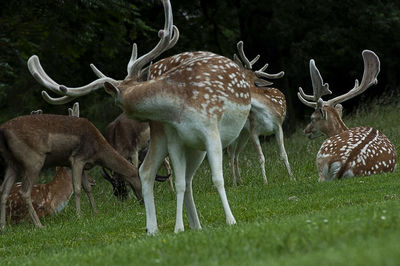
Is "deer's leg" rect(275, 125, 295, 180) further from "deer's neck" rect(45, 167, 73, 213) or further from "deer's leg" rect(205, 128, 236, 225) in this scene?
"deer's leg" rect(205, 128, 236, 225)

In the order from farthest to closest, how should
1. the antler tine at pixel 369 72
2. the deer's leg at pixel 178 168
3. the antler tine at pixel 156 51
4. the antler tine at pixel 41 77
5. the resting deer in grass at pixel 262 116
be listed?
the resting deer in grass at pixel 262 116, the antler tine at pixel 369 72, the antler tine at pixel 156 51, the antler tine at pixel 41 77, the deer's leg at pixel 178 168

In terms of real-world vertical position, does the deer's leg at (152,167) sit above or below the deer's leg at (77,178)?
above

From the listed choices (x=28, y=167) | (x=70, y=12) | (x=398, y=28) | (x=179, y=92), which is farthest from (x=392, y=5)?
(x=179, y=92)

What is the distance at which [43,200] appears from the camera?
1268 centimetres

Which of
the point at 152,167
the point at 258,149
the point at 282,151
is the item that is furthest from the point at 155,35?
Answer: the point at 152,167

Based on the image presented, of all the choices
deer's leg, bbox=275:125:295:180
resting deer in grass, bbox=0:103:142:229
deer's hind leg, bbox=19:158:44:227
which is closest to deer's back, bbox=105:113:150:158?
resting deer in grass, bbox=0:103:142:229

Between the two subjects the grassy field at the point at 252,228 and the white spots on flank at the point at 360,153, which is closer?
the grassy field at the point at 252,228

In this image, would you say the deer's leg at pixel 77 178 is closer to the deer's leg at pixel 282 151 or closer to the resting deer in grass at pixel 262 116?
the resting deer in grass at pixel 262 116

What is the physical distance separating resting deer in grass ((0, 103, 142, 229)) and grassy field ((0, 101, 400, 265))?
23.3 inches

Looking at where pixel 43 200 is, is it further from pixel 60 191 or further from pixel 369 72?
pixel 369 72

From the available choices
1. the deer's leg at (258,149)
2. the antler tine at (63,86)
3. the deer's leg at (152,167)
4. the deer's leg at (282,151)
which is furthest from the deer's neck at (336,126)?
the antler tine at (63,86)

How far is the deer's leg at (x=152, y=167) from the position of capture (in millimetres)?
7875

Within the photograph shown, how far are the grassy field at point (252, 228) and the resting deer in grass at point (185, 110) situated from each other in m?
0.57

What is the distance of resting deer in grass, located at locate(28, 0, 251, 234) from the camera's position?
296 inches
